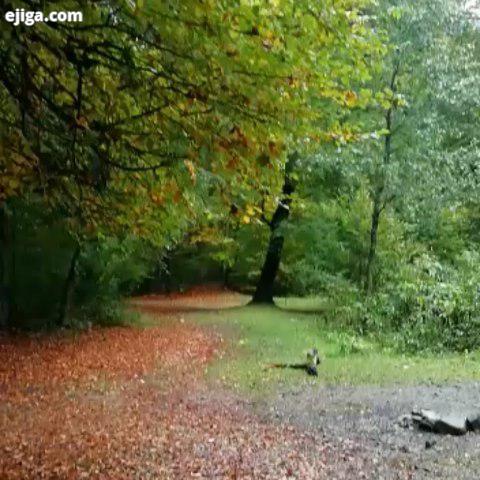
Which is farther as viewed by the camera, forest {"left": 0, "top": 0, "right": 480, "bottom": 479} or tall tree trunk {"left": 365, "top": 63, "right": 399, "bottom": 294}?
tall tree trunk {"left": 365, "top": 63, "right": 399, "bottom": 294}

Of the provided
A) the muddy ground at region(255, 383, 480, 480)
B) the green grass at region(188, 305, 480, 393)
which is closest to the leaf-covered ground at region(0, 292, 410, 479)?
the muddy ground at region(255, 383, 480, 480)

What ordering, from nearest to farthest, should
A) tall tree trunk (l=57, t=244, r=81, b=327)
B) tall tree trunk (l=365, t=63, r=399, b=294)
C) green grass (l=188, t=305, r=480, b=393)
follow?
green grass (l=188, t=305, r=480, b=393), tall tree trunk (l=57, t=244, r=81, b=327), tall tree trunk (l=365, t=63, r=399, b=294)

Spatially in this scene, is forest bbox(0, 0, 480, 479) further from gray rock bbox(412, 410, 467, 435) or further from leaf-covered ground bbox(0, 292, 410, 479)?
gray rock bbox(412, 410, 467, 435)

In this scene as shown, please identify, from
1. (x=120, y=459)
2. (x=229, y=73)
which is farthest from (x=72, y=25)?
(x=120, y=459)

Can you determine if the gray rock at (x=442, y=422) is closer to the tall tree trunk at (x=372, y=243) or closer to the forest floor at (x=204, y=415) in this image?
the forest floor at (x=204, y=415)

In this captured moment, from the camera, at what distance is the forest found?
15.3ft

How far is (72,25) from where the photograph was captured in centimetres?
448

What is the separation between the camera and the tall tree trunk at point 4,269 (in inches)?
573

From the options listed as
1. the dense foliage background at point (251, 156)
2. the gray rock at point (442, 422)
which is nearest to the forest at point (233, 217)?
the dense foliage background at point (251, 156)

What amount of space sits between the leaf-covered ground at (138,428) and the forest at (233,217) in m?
0.05

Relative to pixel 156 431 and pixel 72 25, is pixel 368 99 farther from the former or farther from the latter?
pixel 156 431

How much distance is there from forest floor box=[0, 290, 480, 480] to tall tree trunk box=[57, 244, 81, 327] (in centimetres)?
113

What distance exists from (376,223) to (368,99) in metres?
12.5

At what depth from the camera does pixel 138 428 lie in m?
7.46
